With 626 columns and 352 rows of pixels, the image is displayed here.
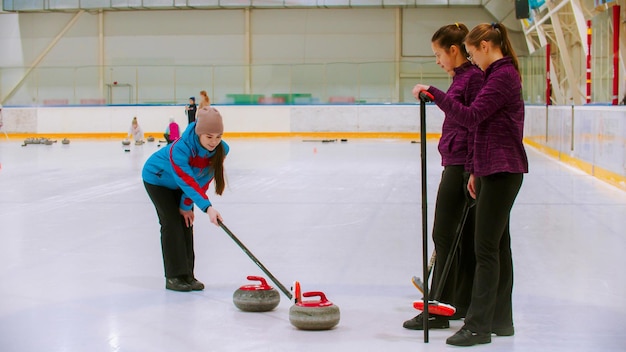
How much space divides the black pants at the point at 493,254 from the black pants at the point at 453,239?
285mm

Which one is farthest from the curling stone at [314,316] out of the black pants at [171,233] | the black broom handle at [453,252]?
the black pants at [171,233]

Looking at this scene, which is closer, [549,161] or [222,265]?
[222,265]

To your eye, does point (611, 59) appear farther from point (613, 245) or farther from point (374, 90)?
point (374, 90)

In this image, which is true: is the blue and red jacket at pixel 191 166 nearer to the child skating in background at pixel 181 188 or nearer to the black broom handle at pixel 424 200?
the child skating in background at pixel 181 188

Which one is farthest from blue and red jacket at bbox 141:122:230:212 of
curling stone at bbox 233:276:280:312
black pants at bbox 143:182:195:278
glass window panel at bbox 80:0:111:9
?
glass window panel at bbox 80:0:111:9

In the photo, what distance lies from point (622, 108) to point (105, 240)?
6.74 meters

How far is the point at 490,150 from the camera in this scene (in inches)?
152

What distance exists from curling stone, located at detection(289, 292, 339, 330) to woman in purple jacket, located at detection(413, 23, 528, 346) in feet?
1.88

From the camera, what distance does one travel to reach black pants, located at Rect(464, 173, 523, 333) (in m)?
3.89

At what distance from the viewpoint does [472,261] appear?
445 centimetres

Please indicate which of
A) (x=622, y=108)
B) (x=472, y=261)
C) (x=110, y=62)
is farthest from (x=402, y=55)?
(x=472, y=261)

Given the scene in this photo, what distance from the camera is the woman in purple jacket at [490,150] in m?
3.83

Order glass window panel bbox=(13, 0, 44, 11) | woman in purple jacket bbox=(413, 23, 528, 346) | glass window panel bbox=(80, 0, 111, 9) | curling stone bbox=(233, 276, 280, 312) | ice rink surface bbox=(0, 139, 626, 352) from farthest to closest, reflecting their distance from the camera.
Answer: glass window panel bbox=(13, 0, 44, 11)
glass window panel bbox=(80, 0, 111, 9)
curling stone bbox=(233, 276, 280, 312)
ice rink surface bbox=(0, 139, 626, 352)
woman in purple jacket bbox=(413, 23, 528, 346)

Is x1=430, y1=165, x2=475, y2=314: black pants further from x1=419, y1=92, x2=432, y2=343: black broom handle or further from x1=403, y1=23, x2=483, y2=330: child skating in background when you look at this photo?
x1=419, y1=92, x2=432, y2=343: black broom handle
